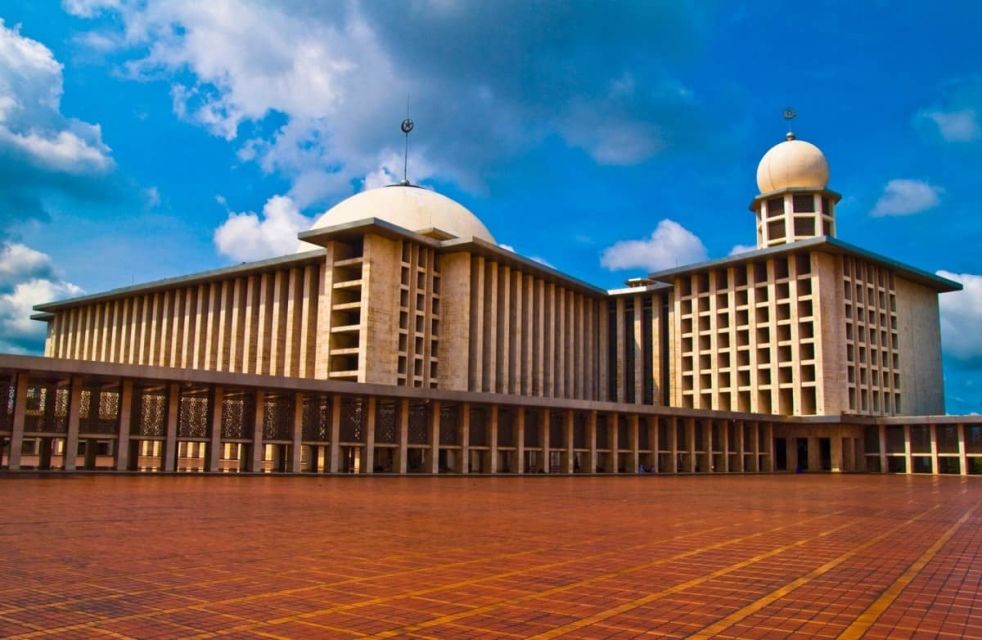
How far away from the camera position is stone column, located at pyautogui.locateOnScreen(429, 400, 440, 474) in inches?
1560

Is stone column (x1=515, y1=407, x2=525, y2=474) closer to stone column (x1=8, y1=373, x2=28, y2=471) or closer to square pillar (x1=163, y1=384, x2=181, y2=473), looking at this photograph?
square pillar (x1=163, y1=384, x2=181, y2=473)

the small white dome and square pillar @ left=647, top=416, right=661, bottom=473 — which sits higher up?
the small white dome

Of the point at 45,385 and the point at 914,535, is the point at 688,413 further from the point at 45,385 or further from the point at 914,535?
the point at 914,535

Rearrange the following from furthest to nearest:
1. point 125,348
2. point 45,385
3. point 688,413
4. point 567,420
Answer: point 125,348 < point 688,413 < point 567,420 < point 45,385

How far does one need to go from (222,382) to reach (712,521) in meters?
22.2

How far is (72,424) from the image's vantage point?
30062mm

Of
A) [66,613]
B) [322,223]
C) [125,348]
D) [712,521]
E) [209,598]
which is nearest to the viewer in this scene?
[66,613]

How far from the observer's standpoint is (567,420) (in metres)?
46.5

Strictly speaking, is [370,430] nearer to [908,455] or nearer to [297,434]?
[297,434]

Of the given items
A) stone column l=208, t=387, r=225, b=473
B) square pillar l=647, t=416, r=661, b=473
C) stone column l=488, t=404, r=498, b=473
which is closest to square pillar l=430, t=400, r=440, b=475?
stone column l=488, t=404, r=498, b=473

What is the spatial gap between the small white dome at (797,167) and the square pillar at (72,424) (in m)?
56.8

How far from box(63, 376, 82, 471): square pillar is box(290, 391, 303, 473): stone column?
8549 millimetres

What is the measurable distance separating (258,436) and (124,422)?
5.36m

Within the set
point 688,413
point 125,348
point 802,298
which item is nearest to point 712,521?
point 688,413
